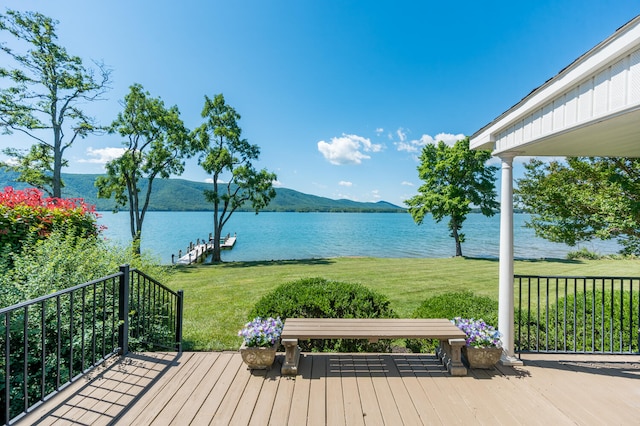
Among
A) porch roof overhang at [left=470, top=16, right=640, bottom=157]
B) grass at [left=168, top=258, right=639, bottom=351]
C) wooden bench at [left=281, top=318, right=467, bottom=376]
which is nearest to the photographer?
porch roof overhang at [left=470, top=16, right=640, bottom=157]

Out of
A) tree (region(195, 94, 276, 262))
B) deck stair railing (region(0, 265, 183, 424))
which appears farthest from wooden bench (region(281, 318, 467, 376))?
tree (region(195, 94, 276, 262))

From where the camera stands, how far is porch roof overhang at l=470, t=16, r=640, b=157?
2.02 m

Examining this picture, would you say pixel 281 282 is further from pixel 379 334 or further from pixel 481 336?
pixel 481 336

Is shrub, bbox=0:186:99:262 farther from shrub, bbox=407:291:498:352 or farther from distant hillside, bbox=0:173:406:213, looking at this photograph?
distant hillside, bbox=0:173:406:213

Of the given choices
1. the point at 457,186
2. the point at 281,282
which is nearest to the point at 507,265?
the point at 281,282

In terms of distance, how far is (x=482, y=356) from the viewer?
3361mm

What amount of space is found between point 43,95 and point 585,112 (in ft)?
70.6

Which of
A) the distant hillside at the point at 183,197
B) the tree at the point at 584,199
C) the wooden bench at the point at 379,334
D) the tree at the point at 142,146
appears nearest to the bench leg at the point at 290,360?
the wooden bench at the point at 379,334

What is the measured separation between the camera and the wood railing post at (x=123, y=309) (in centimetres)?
352

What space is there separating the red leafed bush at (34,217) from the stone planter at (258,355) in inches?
134

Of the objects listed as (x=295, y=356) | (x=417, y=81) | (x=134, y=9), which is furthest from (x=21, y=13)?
(x=295, y=356)

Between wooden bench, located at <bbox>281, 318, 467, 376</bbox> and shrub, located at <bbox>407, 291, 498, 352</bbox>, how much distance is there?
0.64 meters

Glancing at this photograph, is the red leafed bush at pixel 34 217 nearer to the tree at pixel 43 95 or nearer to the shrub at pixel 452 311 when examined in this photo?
the shrub at pixel 452 311

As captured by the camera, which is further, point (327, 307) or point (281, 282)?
point (281, 282)
